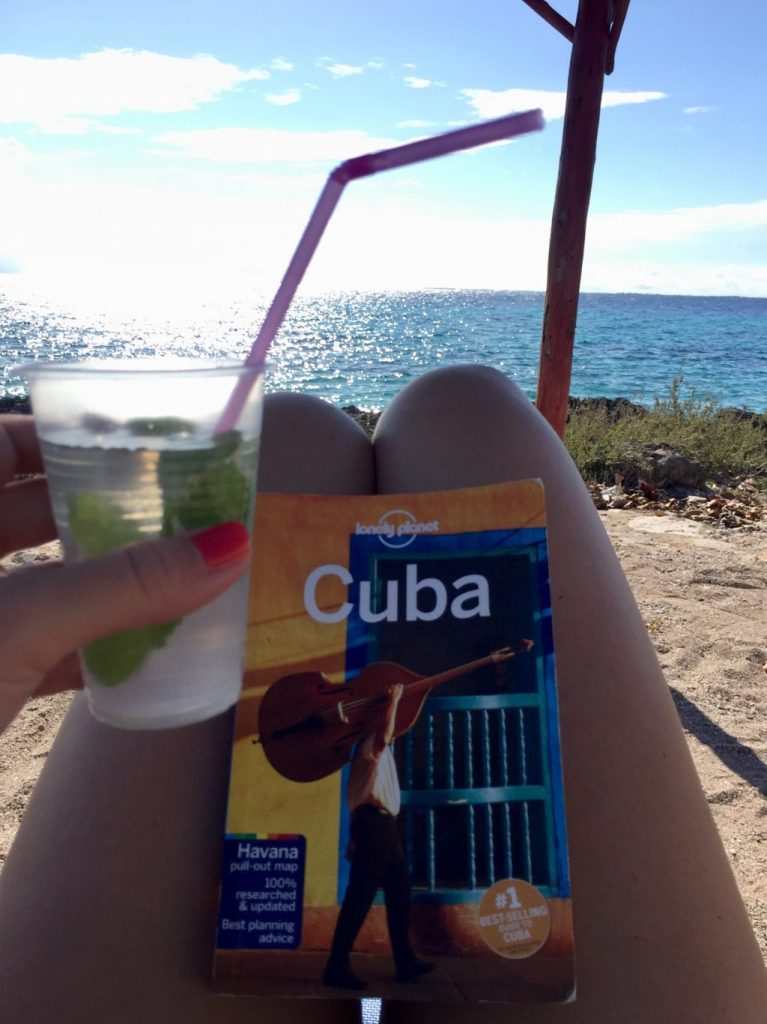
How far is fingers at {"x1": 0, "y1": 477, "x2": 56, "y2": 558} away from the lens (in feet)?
2.98

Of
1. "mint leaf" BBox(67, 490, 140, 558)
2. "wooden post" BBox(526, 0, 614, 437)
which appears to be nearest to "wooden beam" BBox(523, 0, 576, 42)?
"wooden post" BBox(526, 0, 614, 437)

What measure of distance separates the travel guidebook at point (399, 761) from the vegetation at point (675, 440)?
455 centimetres

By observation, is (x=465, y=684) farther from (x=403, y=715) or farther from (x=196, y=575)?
(x=196, y=575)

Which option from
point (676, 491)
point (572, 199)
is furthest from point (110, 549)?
point (676, 491)

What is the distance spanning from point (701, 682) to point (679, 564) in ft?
3.44

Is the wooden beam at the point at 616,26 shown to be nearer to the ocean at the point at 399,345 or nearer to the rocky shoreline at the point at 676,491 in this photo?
the rocky shoreline at the point at 676,491

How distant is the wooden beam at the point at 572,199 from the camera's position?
9.97ft

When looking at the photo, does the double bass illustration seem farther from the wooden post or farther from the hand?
the wooden post

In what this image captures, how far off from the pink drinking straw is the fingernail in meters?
0.14

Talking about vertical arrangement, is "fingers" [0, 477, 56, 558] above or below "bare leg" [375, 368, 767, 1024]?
above

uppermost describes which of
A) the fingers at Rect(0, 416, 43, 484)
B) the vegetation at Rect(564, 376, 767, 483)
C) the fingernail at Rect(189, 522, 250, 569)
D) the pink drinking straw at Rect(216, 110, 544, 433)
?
the pink drinking straw at Rect(216, 110, 544, 433)

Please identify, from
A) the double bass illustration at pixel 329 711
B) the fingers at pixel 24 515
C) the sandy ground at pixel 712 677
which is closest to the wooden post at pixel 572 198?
the sandy ground at pixel 712 677

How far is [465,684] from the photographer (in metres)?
1.07

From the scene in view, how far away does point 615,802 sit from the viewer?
1.03 meters
